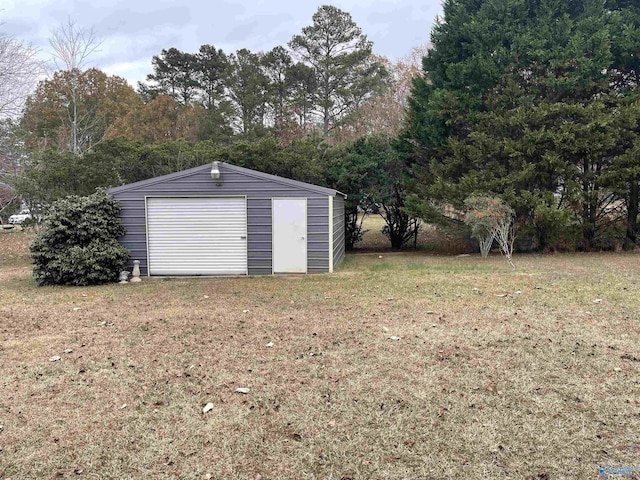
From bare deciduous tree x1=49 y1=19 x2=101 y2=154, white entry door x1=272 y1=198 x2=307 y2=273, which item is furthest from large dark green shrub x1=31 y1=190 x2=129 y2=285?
bare deciduous tree x1=49 y1=19 x2=101 y2=154

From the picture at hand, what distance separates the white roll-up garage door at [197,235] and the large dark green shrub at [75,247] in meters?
0.87

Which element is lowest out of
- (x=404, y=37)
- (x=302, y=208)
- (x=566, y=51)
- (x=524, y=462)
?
(x=524, y=462)

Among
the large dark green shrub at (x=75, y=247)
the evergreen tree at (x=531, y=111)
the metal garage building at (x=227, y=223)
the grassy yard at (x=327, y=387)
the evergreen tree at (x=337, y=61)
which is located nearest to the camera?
the grassy yard at (x=327, y=387)

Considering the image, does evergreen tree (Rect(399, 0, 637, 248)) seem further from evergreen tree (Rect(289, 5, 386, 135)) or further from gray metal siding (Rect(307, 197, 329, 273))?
evergreen tree (Rect(289, 5, 386, 135))

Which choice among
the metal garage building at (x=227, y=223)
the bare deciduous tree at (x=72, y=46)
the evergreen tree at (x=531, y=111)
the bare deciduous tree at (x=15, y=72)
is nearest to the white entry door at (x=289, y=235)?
the metal garage building at (x=227, y=223)

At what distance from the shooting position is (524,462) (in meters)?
2.44

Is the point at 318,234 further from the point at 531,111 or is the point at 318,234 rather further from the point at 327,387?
the point at 531,111

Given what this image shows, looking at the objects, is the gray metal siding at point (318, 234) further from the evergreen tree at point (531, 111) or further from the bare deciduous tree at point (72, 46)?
the bare deciduous tree at point (72, 46)

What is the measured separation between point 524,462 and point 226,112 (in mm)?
23350

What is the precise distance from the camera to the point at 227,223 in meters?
9.37

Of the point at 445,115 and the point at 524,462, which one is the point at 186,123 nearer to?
the point at 445,115

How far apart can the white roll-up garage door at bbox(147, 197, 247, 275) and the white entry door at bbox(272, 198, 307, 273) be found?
681 millimetres

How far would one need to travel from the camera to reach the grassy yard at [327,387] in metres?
2.50

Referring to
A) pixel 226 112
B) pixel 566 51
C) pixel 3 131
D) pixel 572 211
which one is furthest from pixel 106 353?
pixel 226 112
